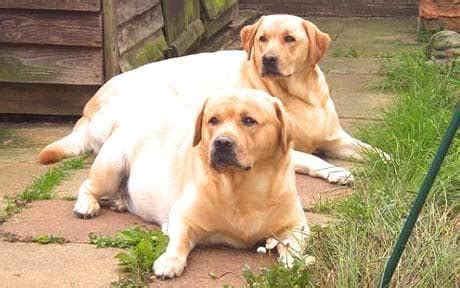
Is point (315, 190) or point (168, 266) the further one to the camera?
point (315, 190)

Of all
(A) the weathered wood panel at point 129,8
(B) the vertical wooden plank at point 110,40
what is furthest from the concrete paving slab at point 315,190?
(A) the weathered wood panel at point 129,8

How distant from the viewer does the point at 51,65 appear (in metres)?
7.30

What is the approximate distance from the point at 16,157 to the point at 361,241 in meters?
2.98

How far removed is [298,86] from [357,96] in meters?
1.74

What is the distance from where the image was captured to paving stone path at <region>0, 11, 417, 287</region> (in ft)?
14.6

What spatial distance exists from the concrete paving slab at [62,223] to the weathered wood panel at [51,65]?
6.36 feet

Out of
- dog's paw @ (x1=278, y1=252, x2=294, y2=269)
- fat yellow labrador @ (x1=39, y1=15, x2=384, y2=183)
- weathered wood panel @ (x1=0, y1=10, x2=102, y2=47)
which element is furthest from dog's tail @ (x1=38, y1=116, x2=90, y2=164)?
dog's paw @ (x1=278, y1=252, x2=294, y2=269)

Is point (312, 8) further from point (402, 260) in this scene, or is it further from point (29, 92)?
point (402, 260)

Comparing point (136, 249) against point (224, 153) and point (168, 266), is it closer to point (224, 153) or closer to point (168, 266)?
point (168, 266)

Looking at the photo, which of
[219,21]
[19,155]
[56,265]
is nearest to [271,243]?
[56,265]

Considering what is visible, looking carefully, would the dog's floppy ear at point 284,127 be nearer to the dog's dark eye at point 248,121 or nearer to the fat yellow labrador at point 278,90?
the dog's dark eye at point 248,121

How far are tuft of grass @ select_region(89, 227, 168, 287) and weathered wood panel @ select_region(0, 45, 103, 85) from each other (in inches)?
98.6

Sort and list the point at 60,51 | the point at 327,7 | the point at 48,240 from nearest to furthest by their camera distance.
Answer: the point at 48,240, the point at 60,51, the point at 327,7

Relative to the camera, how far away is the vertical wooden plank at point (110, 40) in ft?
23.4
